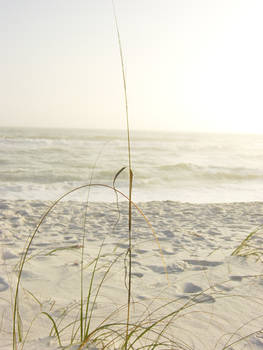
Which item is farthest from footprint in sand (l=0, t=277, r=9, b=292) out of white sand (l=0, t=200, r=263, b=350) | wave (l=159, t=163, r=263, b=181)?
wave (l=159, t=163, r=263, b=181)

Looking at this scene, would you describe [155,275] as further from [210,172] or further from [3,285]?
[210,172]

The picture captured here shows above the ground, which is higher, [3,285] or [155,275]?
[3,285]

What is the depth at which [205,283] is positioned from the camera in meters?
2.31

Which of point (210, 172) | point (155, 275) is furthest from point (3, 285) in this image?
point (210, 172)

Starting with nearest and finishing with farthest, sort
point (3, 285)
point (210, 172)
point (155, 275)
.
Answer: point (3, 285)
point (155, 275)
point (210, 172)

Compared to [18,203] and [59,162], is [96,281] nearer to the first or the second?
[18,203]

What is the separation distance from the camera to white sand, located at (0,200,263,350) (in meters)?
1.65

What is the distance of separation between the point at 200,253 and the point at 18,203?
12.8ft

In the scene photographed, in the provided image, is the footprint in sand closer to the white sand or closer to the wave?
the white sand

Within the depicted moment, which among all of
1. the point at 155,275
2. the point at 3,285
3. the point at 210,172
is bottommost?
the point at 210,172

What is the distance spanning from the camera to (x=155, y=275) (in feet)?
8.32

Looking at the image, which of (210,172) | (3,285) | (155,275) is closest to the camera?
(3,285)

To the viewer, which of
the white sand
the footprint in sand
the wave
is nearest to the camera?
the white sand

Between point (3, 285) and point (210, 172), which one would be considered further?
point (210, 172)
